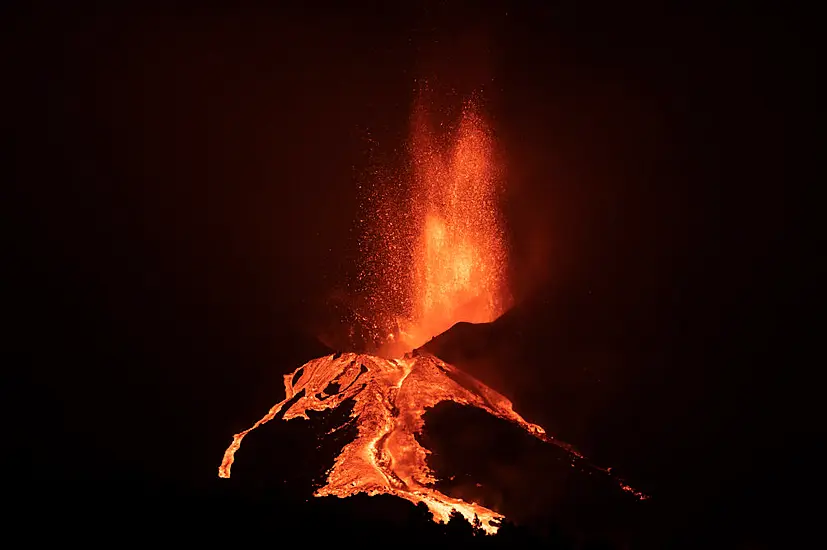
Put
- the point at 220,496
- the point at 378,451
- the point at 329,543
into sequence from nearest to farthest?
the point at 329,543 < the point at 220,496 < the point at 378,451

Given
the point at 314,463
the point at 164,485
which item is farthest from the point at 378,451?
the point at 164,485

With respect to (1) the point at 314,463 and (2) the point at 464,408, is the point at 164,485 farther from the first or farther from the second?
(2) the point at 464,408

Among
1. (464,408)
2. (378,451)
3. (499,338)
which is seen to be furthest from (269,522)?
(499,338)

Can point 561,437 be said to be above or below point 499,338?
below

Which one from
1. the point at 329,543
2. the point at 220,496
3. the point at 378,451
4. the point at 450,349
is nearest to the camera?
the point at 329,543

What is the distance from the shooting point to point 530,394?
2973cm

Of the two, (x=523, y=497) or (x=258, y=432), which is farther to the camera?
(x=258, y=432)

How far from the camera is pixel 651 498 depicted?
79.5ft

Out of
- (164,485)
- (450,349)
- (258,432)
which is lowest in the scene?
(258,432)


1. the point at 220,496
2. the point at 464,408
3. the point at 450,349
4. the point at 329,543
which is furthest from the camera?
the point at 450,349

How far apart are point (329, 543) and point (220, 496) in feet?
8.54

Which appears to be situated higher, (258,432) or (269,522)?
(269,522)

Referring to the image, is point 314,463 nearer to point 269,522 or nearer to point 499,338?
point 499,338

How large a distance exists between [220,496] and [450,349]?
615 inches
